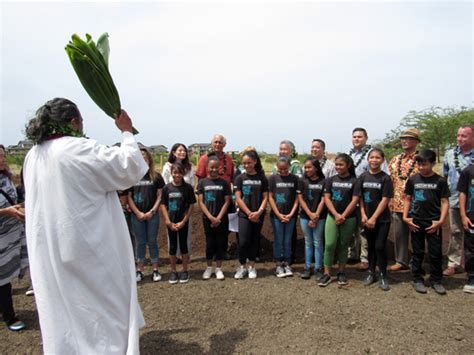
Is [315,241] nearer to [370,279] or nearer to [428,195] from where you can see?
[370,279]

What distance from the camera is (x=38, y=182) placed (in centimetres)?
254

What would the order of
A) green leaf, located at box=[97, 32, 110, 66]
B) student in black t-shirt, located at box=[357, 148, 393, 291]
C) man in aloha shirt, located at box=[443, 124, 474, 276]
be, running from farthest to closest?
man in aloha shirt, located at box=[443, 124, 474, 276] < student in black t-shirt, located at box=[357, 148, 393, 291] < green leaf, located at box=[97, 32, 110, 66]

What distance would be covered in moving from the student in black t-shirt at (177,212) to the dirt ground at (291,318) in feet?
1.06

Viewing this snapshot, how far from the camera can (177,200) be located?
514cm

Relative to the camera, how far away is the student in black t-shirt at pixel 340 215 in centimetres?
487

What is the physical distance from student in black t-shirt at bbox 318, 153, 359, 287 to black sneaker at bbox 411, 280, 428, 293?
2.98ft

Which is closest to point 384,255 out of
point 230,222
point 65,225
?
point 230,222

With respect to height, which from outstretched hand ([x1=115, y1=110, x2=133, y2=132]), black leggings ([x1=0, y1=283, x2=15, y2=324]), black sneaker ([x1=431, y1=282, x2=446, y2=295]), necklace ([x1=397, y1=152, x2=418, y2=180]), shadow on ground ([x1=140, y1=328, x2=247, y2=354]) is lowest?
black sneaker ([x1=431, y1=282, x2=446, y2=295])

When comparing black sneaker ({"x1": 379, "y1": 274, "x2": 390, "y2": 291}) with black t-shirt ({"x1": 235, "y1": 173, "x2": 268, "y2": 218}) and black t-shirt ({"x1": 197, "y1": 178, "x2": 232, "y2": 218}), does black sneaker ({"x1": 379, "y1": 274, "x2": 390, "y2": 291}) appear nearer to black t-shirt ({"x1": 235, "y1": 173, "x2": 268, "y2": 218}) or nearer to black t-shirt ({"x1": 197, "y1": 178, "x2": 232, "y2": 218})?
black t-shirt ({"x1": 235, "y1": 173, "x2": 268, "y2": 218})

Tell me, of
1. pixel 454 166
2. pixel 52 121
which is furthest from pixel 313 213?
pixel 52 121

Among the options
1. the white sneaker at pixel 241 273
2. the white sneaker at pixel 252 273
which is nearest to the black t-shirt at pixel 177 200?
the white sneaker at pixel 241 273

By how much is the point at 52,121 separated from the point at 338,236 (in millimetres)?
3927

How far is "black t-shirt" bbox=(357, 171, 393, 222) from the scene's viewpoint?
15.7 feet

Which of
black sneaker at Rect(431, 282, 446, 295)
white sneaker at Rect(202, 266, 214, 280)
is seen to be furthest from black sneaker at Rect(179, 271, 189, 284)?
black sneaker at Rect(431, 282, 446, 295)
